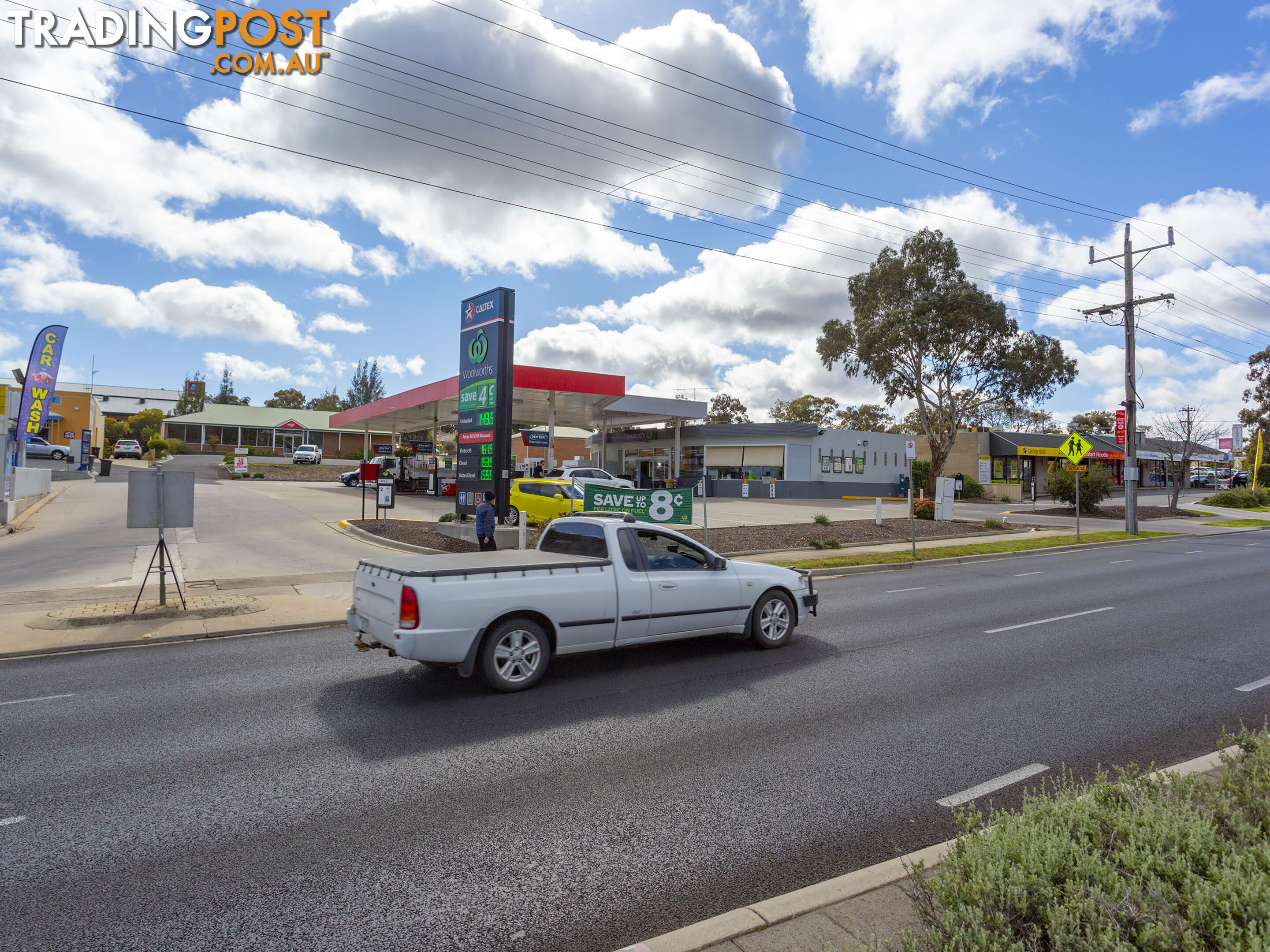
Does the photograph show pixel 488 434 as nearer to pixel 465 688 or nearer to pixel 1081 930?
pixel 465 688

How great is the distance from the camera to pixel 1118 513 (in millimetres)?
35531

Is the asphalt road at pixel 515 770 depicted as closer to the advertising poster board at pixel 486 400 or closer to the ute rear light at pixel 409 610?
the ute rear light at pixel 409 610

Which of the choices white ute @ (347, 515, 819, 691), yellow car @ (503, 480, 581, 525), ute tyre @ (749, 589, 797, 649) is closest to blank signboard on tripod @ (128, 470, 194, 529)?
white ute @ (347, 515, 819, 691)

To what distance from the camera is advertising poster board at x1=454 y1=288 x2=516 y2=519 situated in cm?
1805

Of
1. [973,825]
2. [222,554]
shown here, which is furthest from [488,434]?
[973,825]

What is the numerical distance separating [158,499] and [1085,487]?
1483 inches

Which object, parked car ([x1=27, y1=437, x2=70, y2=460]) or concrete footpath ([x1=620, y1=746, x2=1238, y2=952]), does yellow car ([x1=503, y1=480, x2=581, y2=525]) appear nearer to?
concrete footpath ([x1=620, y1=746, x2=1238, y2=952])

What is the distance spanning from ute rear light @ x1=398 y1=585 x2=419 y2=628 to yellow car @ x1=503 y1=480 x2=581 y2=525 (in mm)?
14877

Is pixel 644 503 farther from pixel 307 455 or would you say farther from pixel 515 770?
pixel 307 455

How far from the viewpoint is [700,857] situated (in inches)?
149

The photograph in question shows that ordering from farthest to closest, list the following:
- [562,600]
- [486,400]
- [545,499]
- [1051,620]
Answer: [545,499]
[486,400]
[1051,620]
[562,600]

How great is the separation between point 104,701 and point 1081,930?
7466 millimetres

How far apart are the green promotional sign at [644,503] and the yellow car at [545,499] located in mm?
6921

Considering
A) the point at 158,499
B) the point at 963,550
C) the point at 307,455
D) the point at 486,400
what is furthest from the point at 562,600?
the point at 307,455
